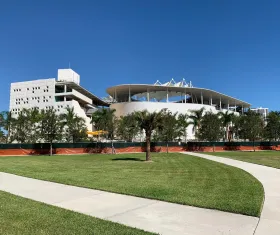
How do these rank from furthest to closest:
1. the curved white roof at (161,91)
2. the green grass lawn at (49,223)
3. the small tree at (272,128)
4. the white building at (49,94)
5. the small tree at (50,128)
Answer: the white building at (49,94)
the curved white roof at (161,91)
the small tree at (272,128)
the small tree at (50,128)
the green grass lawn at (49,223)

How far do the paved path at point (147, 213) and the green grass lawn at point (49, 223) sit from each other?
1.50ft

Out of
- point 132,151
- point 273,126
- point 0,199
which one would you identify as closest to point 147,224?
point 0,199

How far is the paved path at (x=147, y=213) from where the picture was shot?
616cm

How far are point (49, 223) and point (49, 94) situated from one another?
3287 inches

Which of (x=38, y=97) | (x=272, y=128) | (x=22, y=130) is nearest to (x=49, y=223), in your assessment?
(x=22, y=130)

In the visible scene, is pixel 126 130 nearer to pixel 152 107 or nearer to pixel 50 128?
pixel 50 128

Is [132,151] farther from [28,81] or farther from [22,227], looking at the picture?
[28,81]

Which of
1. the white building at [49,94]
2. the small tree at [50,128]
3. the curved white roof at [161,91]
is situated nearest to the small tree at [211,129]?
the small tree at [50,128]

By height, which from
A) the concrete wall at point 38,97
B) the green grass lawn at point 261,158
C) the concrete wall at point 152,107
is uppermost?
the concrete wall at point 38,97

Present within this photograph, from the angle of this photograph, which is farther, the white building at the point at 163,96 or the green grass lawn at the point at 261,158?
the white building at the point at 163,96

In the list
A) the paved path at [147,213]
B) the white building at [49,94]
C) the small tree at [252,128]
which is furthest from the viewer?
the white building at [49,94]

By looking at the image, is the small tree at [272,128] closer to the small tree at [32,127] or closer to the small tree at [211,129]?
the small tree at [211,129]

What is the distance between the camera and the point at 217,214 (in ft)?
23.9

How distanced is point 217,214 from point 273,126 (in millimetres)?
55580
